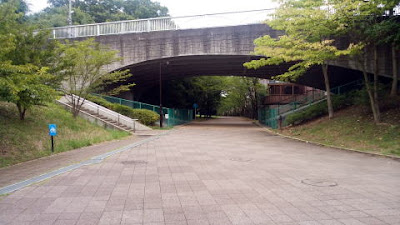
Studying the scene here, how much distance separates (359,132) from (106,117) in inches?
646

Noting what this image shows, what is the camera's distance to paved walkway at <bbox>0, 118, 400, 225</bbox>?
442 centimetres

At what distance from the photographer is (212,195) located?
18.3 ft

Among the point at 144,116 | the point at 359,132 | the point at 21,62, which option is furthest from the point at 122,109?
the point at 359,132

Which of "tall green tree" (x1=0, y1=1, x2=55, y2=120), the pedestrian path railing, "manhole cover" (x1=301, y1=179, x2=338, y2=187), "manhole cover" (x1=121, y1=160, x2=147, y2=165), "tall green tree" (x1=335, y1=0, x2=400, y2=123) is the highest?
"tall green tree" (x1=335, y1=0, x2=400, y2=123)

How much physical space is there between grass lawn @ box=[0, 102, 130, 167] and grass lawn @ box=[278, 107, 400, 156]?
37.4 feet

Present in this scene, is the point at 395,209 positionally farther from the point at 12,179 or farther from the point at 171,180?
the point at 12,179

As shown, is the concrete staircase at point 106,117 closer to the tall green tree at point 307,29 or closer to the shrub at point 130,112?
the shrub at point 130,112

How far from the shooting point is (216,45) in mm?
24734

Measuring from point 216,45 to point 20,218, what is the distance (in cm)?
2203

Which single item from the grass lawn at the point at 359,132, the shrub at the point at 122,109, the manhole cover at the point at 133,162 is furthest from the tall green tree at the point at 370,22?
the shrub at the point at 122,109

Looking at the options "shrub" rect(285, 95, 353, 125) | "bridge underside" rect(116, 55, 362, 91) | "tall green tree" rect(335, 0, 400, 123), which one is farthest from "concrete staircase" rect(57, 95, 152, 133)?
"tall green tree" rect(335, 0, 400, 123)

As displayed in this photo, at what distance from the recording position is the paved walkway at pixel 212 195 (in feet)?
14.5

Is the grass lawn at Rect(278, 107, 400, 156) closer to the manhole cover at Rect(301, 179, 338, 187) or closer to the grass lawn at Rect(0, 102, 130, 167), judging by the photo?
the manhole cover at Rect(301, 179, 338, 187)

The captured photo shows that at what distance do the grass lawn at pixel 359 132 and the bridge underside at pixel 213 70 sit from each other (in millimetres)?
9570
